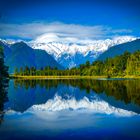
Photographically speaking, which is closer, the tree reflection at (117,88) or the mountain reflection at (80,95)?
the mountain reflection at (80,95)

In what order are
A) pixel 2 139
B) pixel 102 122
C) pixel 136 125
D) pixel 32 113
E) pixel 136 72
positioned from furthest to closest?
pixel 136 72 → pixel 32 113 → pixel 102 122 → pixel 136 125 → pixel 2 139

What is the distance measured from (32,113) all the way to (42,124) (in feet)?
26.6

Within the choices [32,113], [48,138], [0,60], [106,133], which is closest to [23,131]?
[48,138]

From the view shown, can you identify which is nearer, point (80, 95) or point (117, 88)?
point (80, 95)

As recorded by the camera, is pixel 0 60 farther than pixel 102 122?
Yes

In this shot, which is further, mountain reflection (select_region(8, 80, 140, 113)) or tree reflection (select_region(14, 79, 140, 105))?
tree reflection (select_region(14, 79, 140, 105))

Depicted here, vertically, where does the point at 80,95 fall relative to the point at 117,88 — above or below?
below

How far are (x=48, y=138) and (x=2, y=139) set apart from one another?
9.64 ft

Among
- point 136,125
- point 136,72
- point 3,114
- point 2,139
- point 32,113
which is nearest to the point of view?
point 2,139

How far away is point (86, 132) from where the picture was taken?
2441 cm

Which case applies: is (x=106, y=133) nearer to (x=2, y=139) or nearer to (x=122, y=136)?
(x=122, y=136)

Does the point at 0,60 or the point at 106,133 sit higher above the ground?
the point at 0,60

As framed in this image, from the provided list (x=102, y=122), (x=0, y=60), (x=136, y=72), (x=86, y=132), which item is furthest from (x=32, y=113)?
(x=136, y=72)

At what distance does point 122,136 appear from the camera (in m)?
22.8
